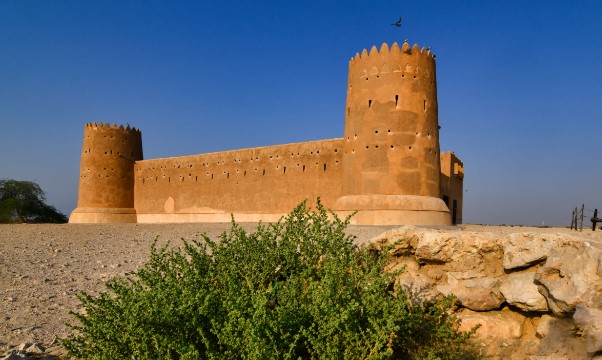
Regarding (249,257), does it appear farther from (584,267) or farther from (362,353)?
(584,267)

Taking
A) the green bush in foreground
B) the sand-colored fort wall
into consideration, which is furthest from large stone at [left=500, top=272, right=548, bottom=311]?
the sand-colored fort wall

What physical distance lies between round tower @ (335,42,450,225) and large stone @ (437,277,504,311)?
1168 cm

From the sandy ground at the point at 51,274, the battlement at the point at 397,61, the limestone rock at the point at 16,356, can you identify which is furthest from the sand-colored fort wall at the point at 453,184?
the limestone rock at the point at 16,356

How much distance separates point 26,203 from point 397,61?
26.8 meters

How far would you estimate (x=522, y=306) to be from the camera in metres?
4.00

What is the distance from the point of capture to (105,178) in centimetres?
2731

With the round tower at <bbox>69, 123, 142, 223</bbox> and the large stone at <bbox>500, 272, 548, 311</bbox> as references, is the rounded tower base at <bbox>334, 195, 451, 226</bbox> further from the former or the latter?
the round tower at <bbox>69, 123, 142, 223</bbox>

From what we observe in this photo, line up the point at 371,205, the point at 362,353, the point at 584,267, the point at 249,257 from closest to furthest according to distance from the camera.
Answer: the point at 362,353 → the point at 584,267 → the point at 249,257 → the point at 371,205

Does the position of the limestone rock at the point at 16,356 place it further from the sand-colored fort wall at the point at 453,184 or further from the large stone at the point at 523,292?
the sand-colored fort wall at the point at 453,184

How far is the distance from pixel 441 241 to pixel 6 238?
12058 mm

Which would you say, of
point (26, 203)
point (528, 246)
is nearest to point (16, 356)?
point (528, 246)

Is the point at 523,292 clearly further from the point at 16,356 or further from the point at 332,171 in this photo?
the point at 332,171

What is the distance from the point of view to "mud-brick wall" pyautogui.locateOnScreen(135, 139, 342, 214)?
19528 millimetres

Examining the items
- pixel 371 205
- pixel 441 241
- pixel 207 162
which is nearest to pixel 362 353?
pixel 441 241
